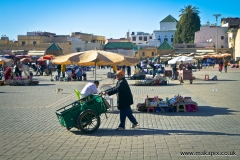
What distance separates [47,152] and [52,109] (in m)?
5.81

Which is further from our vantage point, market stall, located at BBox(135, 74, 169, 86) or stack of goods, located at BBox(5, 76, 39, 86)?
stack of goods, located at BBox(5, 76, 39, 86)

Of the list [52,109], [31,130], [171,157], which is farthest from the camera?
[52,109]

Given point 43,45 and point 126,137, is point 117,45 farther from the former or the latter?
point 126,137

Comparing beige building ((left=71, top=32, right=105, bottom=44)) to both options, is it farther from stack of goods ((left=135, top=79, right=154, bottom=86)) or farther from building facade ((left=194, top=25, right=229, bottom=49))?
stack of goods ((left=135, top=79, right=154, bottom=86))

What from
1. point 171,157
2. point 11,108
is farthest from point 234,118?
point 11,108

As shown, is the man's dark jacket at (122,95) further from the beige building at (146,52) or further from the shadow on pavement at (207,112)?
the beige building at (146,52)

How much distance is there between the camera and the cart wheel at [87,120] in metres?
8.41

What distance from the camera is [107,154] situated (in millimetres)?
6645

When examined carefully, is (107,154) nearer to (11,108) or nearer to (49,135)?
(49,135)

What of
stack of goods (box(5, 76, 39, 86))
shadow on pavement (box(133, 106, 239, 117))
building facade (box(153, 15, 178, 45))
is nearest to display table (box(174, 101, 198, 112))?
shadow on pavement (box(133, 106, 239, 117))

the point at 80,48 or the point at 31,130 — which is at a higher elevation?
the point at 80,48

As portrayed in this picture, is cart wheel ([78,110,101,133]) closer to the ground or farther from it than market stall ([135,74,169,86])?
closer to the ground

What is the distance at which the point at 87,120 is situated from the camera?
28.1 ft

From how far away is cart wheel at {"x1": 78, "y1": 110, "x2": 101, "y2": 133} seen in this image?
8.41 meters
